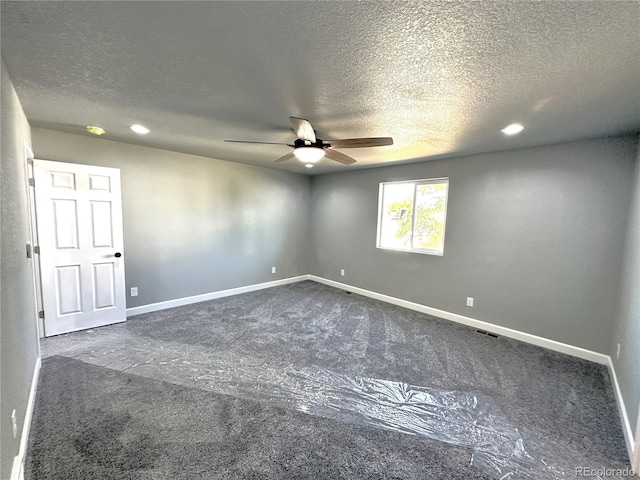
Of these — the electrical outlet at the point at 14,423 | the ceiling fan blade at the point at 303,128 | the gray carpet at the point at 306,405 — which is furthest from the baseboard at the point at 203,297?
the ceiling fan blade at the point at 303,128

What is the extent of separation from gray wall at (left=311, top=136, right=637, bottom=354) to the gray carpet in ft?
1.65

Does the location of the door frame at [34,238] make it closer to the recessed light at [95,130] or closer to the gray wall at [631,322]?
the recessed light at [95,130]

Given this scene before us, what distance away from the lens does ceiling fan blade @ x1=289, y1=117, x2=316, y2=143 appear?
2115 mm

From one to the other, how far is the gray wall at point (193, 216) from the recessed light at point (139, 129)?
79 cm

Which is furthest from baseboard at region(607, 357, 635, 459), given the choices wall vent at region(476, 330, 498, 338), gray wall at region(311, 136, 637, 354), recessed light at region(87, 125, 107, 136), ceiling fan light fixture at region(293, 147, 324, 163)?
recessed light at region(87, 125, 107, 136)

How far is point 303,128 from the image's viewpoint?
2.23 meters

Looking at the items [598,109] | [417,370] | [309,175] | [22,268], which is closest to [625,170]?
[598,109]

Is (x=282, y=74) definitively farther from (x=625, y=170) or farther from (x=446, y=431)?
(x=625, y=170)

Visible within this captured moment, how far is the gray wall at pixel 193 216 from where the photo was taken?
359 centimetres

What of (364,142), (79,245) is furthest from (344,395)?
(79,245)

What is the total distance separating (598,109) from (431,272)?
259 centimetres

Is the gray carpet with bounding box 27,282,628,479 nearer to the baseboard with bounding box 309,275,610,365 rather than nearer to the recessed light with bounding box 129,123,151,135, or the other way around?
the baseboard with bounding box 309,275,610,365

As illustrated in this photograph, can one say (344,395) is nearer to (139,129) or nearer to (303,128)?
(303,128)

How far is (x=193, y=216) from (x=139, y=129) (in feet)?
5.24
